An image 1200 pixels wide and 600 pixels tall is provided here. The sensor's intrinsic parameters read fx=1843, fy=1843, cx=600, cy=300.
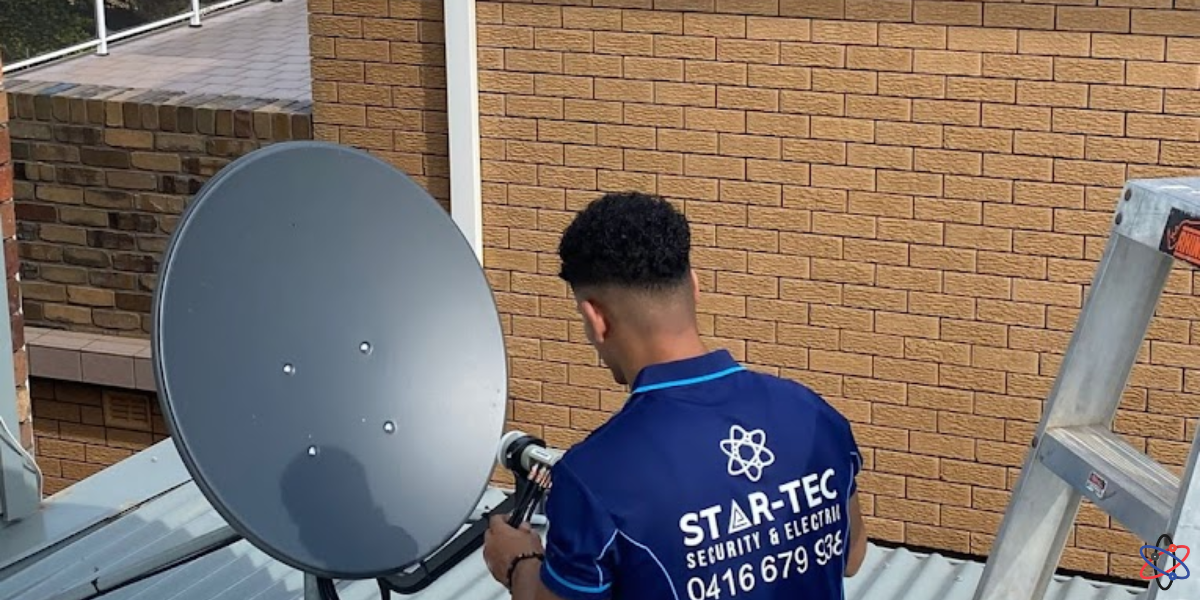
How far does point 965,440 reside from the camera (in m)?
7.34

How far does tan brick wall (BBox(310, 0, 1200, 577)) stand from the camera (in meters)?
6.80

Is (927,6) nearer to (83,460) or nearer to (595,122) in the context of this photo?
(595,122)

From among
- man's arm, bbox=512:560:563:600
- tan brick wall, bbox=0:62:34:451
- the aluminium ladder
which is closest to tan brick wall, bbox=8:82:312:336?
tan brick wall, bbox=0:62:34:451

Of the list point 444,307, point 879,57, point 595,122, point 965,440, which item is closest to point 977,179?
point 879,57

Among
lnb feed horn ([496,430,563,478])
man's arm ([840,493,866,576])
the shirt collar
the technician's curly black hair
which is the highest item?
the technician's curly black hair

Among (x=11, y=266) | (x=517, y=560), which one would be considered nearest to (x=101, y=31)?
(x=11, y=266)

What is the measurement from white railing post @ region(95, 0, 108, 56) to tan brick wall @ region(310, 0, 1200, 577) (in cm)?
436

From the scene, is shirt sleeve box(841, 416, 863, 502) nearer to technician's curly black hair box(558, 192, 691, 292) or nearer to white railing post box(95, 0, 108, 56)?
technician's curly black hair box(558, 192, 691, 292)

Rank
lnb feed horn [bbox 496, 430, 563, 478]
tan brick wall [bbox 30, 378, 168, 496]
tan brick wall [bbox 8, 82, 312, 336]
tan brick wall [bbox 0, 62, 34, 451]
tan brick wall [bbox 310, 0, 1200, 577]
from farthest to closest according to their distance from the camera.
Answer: tan brick wall [bbox 30, 378, 168, 496] < tan brick wall [bbox 8, 82, 312, 336] < tan brick wall [bbox 310, 0, 1200, 577] < tan brick wall [bbox 0, 62, 34, 451] < lnb feed horn [bbox 496, 430, 563, 478]

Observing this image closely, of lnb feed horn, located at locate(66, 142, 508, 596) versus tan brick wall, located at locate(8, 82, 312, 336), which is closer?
lnb feed horn, located at locate(66, 142, 508, 596)

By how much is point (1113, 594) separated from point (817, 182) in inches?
95.0

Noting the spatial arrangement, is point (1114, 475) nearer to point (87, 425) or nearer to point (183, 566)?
point (183, 566)

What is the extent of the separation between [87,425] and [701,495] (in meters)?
7.23

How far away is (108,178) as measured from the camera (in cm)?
915
